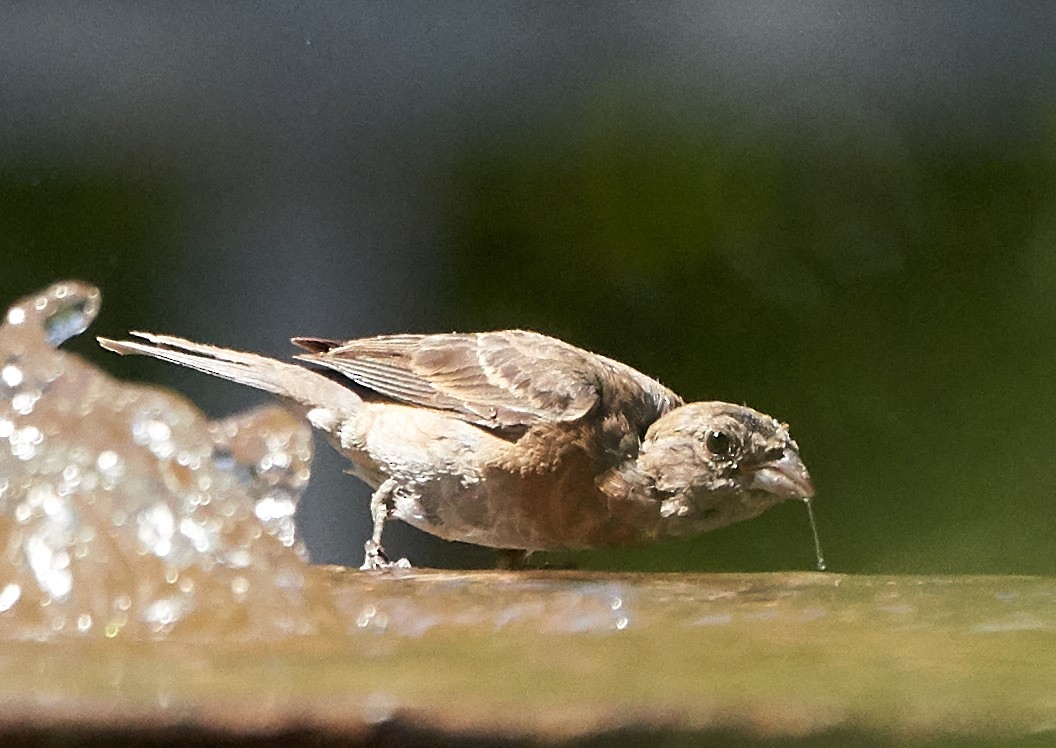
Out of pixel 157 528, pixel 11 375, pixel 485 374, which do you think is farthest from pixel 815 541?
pixel 11 375

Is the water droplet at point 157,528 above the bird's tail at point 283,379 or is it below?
below

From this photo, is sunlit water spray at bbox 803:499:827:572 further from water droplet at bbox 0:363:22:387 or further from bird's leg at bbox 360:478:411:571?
water droplet at bbox 0:363:22:387

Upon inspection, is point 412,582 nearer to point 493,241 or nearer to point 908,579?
point 908,579

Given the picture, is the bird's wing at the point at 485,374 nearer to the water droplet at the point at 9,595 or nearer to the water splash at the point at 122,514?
the water splash at the point at 122,514

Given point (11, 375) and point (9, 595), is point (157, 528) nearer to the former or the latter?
point (9, 595)

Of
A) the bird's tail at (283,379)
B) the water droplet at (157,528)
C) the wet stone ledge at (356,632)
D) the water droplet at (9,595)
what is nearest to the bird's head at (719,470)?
the wet stone ledge at (356,632)

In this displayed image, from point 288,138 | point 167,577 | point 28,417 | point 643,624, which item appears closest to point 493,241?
point 288,138
